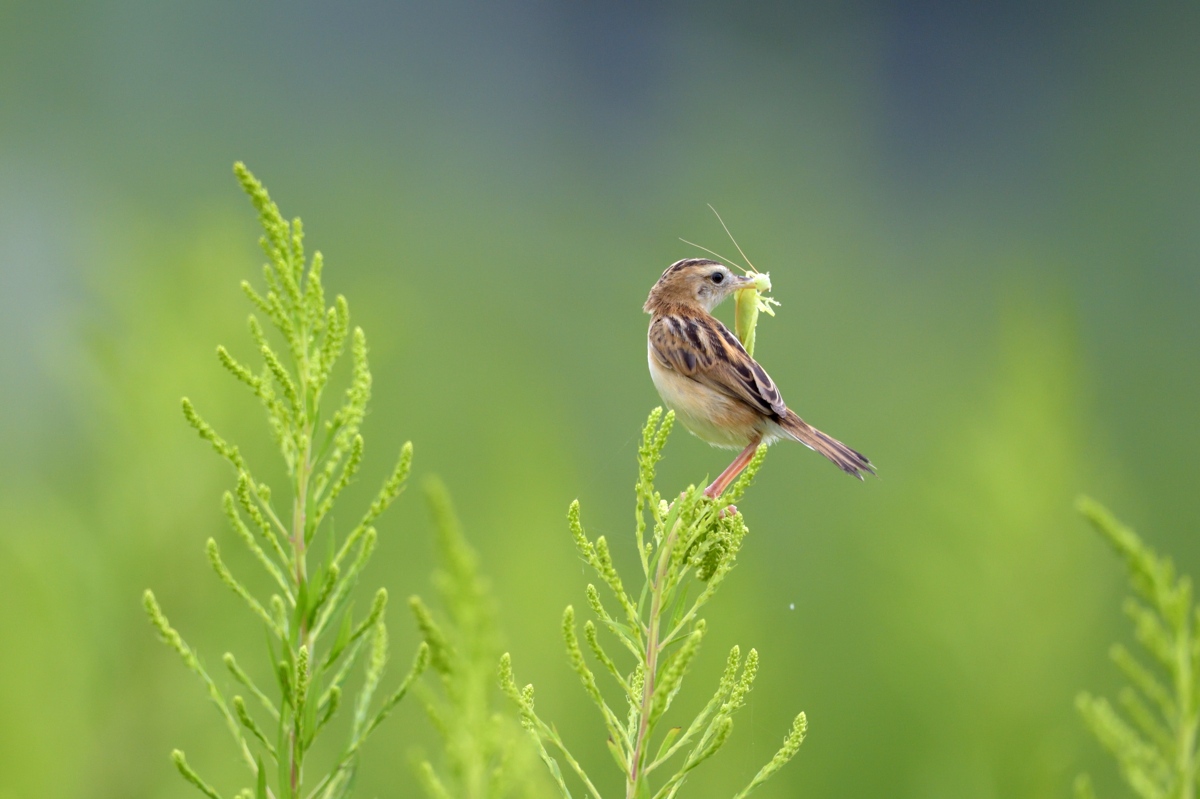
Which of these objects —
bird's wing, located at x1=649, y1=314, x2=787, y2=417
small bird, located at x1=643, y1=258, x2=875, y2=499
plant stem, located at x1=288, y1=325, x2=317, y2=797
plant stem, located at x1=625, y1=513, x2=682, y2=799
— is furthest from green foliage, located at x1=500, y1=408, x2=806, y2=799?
bird's wing, located at x1=649, y1=314, x2=787, y2=417

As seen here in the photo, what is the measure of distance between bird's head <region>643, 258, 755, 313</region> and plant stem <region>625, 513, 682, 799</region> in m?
1.72

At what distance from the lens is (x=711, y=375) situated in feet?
12.3

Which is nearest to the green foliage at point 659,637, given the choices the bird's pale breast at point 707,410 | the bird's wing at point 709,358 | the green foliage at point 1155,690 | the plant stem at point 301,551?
the plant stem at point 301,551

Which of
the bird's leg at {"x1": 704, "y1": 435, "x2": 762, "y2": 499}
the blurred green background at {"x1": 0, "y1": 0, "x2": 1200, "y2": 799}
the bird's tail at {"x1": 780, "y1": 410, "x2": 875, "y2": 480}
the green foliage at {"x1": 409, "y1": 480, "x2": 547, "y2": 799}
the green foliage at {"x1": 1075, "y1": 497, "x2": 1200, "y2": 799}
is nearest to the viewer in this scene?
the green foliage at {"x1": 409, "y1": 480, "x2": 547, "y2": 799}

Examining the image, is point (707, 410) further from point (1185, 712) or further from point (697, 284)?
point (1185, 712)

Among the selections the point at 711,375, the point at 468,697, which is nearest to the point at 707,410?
the point at 711,375

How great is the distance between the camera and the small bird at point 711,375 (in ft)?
11.6

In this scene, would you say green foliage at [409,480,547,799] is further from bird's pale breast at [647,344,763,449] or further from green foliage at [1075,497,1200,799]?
bird's pale breast at [647,344,763,449]

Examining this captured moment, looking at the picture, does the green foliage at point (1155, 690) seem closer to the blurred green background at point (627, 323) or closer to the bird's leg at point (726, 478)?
the bird's leg at point (726, 478)

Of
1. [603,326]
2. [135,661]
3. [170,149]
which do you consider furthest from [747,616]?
[170,149]

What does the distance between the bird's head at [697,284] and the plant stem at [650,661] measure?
172 centimetres

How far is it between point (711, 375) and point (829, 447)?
468mm

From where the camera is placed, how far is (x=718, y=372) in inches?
148

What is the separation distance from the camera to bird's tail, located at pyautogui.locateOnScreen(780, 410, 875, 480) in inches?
135
